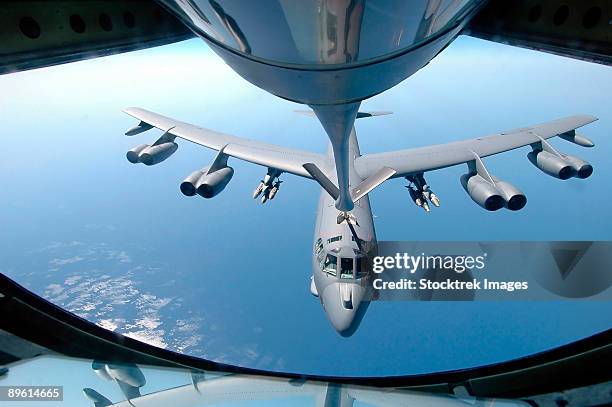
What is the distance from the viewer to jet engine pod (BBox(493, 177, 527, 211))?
13.7ft

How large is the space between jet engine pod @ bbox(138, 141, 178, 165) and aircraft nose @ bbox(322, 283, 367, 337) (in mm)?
2512

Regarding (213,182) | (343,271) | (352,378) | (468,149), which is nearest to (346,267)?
(343,271)

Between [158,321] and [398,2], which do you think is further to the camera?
[158,321]

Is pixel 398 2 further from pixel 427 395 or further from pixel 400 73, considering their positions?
pixel 427 395

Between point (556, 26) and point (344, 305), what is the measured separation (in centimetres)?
308

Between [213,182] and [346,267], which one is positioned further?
[213,182]

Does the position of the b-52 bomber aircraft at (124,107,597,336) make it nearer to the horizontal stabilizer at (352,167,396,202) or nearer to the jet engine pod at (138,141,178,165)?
the jet engine pod at (138,141,178,165)

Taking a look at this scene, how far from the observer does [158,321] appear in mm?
12047

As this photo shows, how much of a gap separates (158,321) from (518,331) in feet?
31.4

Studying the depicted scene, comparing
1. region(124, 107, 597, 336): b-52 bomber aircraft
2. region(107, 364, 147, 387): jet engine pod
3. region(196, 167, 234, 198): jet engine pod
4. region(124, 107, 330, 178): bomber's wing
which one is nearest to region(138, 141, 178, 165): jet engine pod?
region(124, 107, 597, 336): b-52 bomber aircraft

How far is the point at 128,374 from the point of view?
1.58 m

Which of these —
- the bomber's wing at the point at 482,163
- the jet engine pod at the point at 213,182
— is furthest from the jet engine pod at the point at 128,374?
the bomber's wing at the point at 482,163

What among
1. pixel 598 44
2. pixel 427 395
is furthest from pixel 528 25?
pixel 427 395

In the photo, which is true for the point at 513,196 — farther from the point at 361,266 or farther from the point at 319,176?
the point at 319,176
